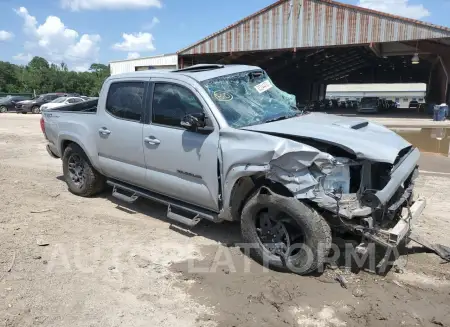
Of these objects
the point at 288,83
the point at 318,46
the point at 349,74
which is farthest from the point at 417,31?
the point at 349,74

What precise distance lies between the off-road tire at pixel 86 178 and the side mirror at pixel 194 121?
2.60 m

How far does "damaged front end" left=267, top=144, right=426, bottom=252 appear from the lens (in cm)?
355

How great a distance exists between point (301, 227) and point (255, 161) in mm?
762

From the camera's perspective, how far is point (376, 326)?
10.3ft

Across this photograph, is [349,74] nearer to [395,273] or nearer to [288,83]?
[288,83]

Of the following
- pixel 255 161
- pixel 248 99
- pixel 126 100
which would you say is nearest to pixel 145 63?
pixel 126 100

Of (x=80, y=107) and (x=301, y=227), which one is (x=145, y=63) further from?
(x=301, y=227)

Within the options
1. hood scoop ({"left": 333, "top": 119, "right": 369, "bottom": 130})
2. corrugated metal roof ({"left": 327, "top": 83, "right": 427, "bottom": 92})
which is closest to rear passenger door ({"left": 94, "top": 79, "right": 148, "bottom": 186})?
hood scoop ({"left": 333, "top": 119, "right": 369, "bottom": 130})

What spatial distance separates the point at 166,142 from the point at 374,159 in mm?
2327

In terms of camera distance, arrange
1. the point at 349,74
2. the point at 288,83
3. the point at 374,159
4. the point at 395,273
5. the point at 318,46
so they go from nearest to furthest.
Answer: the point at 374,159 < the point at 395,273 < the point at 318,46 < the point at 288,83 < the point at 349,74

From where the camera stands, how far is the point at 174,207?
5023 millimetres

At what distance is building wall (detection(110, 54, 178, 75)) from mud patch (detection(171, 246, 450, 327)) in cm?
3108

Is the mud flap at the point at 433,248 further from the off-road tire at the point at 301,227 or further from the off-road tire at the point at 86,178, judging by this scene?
the off-road tire at the point at 86,178

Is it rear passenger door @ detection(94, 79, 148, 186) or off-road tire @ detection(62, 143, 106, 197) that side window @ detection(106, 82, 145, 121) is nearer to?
rear passenger door @ detection(94, 79, 148, 186)
